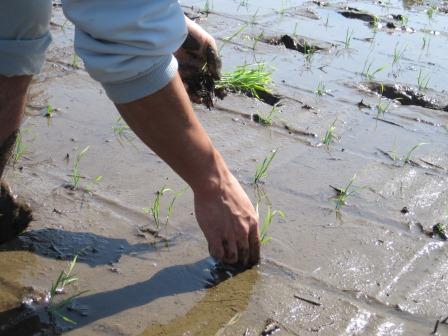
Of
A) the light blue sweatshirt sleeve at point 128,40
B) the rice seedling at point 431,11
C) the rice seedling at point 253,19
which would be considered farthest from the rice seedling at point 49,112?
the rice seedling at point 431,11

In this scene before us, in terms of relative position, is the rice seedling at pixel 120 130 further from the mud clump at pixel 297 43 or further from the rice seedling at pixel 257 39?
the mud clump at pixel 297 43

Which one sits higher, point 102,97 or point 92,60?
point 92,60

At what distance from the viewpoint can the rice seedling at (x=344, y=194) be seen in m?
2.91

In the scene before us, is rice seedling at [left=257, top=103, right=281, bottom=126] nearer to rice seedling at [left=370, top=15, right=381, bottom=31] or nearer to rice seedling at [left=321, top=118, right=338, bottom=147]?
rice seedling at [left=321, top=118, right=338, bottom=147]

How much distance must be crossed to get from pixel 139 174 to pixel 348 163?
3.22ft

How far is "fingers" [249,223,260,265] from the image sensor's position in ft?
7.41

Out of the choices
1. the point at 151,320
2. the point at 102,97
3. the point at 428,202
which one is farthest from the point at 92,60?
the point at 102,97

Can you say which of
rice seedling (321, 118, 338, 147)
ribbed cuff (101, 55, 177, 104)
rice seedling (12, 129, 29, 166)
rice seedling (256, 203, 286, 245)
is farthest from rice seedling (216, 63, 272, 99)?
ribbed cuff (101, 55, 177, 104)

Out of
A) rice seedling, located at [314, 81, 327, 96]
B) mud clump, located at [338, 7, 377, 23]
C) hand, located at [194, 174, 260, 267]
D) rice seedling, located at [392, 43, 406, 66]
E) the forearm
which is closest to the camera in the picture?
the forearm

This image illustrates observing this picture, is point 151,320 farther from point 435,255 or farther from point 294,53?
point 294,53

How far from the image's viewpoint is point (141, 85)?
1817mm

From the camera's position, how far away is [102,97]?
3770 mm

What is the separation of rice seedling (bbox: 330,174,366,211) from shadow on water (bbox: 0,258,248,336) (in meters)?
0.71

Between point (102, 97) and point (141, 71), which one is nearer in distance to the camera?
point (141, 71)
